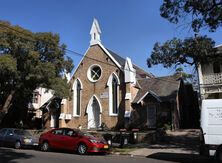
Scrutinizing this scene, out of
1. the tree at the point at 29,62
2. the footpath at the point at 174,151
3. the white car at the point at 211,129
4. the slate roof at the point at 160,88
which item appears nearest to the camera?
the white car at the point at 211,129

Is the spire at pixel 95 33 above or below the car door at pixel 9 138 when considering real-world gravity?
above

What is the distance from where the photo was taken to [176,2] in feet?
65.2

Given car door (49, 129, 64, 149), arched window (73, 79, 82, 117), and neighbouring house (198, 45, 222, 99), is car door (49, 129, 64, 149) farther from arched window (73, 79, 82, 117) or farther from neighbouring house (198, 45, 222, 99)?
arched window (73, 79, 82, 117)

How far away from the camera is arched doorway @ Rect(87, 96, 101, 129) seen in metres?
33.7

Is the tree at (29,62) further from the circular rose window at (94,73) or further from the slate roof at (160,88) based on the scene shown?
the slate roof at (160,88)

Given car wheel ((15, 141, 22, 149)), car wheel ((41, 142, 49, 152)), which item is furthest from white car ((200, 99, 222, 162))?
car wheel ((15, 141, 22, 149))

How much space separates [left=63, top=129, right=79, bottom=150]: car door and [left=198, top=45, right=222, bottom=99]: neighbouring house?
15.2 meters

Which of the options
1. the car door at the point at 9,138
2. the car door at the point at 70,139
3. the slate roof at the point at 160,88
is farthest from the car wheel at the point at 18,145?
the slate roof at the point at 160,88

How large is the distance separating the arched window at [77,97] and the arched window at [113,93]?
4.25 m

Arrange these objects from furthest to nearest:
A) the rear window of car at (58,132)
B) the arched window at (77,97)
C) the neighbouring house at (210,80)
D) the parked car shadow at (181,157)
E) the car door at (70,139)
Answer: the arched window at (77,97)
the neighbouring house at (210,80)
the rear window of car at (58,132)
the car door at (70,139)
the parked car shadow at (181,157)

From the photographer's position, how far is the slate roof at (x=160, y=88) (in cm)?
2939

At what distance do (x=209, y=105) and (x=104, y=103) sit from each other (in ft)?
67.0

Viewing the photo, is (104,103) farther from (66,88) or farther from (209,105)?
(209,105)

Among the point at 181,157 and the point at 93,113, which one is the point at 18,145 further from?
the point at 93,113
